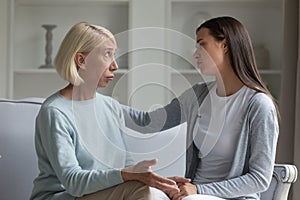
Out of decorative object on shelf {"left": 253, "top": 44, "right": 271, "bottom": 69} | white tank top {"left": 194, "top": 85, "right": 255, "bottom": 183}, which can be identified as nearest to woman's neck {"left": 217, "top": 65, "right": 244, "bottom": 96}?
white tank top {"left": 194, "top": 85, "right": 255, "bottom": 183}

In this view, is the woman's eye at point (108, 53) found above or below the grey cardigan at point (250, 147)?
above

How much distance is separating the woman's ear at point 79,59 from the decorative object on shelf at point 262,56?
2.24 meters

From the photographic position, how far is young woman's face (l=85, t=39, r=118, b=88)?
6.05ft

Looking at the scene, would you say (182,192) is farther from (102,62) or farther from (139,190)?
(102,62)

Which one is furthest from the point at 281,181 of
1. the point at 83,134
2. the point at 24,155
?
the point at 24,155

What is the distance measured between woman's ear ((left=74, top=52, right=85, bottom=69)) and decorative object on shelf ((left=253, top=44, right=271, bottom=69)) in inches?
88.2

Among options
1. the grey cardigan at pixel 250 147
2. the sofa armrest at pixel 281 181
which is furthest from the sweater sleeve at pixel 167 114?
the sofa armrest at pixel 281 181

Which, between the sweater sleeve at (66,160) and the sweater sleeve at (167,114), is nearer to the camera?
the sweater sleeve at (66,160)

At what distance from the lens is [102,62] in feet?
6.07

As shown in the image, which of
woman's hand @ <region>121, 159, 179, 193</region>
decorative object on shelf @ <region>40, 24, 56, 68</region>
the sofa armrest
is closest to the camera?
woman's hand @ <region>121, 159, 179, 193</region>

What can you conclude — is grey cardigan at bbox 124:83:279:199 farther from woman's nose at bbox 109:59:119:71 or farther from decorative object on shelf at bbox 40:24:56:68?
decorative object on shelf at bbox 40:24:56:68

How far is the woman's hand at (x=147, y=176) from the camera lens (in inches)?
66.7

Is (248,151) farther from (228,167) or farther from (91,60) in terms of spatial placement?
(91,60)

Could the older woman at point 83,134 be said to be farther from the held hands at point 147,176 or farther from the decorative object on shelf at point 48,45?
the decorative object on shelf at point 48,45
